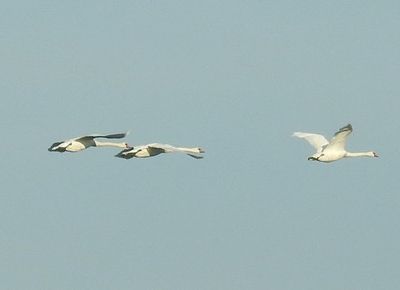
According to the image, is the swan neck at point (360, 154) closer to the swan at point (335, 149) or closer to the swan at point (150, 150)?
the swan at point (335, 149)

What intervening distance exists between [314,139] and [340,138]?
29.9 ft

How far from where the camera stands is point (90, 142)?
126 meters

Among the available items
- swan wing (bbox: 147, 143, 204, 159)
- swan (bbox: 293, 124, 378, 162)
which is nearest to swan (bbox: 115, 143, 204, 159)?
swan wing (bbox: 147, 143, 204, 159)

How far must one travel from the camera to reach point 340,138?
123938 millimetres

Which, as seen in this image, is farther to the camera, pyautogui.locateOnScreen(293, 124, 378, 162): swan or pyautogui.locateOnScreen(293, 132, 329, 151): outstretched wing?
pyautogui.locateOnScreen(293, 132, 329, 151): outstretched wing

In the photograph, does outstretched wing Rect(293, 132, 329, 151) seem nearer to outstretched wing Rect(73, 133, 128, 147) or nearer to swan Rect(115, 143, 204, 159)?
swan Rect(115, 143, 204, 159)

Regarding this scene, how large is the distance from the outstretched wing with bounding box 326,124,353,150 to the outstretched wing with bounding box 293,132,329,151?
17.7ft

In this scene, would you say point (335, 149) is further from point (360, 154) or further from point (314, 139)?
point (314, 139)

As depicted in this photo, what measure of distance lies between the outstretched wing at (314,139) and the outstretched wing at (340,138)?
212 inches

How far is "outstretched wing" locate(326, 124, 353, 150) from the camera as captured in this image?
12262 centimetres

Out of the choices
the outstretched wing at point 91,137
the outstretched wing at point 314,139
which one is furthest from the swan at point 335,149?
the outstretched wing at point 91,137

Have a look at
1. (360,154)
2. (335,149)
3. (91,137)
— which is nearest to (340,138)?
(335,149)

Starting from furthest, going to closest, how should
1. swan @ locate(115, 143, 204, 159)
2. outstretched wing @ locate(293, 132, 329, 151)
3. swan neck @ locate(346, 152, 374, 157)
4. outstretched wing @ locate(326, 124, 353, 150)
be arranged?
outstretched wing @ locate(293, 132, 329, 151) → swan neck @ locate(346, 152, 374, 157) → swan @ locate(115, 143, 204, 159) → outstretched wing @ locate(326, 124, 353, 150)

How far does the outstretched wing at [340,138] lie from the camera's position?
402 ft
